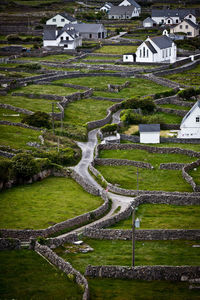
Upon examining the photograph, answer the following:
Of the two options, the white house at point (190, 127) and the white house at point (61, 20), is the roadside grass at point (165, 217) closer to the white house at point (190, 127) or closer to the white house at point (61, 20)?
the white house at point (190, 127)

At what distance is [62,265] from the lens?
4669cm

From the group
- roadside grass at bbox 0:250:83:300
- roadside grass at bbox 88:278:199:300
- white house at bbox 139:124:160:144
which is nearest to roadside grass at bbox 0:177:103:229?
roadside grass at bbox 0:250:83:300

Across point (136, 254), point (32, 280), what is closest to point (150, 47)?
point (136, 254)

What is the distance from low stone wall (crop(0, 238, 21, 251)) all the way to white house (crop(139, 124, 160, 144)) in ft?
129

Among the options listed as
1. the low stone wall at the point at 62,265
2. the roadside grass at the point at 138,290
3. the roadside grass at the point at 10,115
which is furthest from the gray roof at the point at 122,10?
the roadside grass at the point at 138,290

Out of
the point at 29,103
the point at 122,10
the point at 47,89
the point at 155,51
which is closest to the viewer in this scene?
the point at 29,103

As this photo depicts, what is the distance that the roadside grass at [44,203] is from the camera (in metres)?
57.2

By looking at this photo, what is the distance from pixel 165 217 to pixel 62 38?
10521cm

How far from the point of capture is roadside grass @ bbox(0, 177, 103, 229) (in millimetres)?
57250

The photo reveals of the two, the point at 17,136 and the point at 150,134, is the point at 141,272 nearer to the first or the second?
the point at 17,136

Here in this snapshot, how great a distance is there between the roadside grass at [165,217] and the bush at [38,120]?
30.9m

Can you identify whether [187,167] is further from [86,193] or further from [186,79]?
[186,79]

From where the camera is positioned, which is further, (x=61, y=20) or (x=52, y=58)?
(x=61, y=20)

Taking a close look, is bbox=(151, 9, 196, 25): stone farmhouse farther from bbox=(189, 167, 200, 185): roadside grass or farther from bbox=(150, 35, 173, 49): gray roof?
bbox=(189, 167, 200, 185): roadside grass
